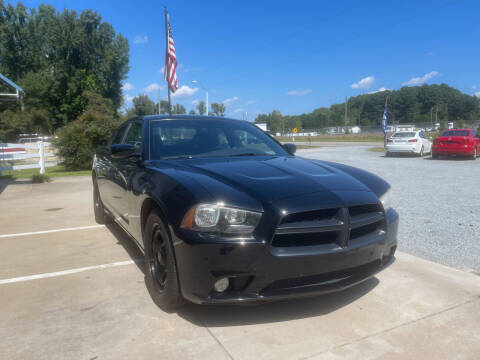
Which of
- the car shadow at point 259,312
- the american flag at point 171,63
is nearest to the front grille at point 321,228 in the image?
the car shadow at point 259,312

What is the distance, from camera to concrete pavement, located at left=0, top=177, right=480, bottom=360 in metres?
2.18

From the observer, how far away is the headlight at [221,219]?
216 cm

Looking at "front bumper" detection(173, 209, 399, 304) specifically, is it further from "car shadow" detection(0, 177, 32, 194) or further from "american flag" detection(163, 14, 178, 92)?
"american flag" detection(163, 14, 178, 92)

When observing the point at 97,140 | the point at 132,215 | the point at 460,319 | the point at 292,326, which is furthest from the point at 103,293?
the point at 97,140

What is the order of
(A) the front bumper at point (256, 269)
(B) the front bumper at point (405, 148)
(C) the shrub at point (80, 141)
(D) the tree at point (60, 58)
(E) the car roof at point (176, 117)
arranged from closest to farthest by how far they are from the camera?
(A) the front bumper at point (256, 269) < (E) the car roof at point (176, 117) < (C) the shrub at point (80, 141) < (B) the front bumper at point (405, 148) < (D) the tree at point (60, 58)

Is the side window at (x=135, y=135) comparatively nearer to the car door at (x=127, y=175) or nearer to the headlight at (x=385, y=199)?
the car door at (x=127, y=175)

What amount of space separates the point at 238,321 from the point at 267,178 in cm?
105

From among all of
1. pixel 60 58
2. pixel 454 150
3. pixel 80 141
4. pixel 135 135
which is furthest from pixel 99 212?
pixel 60 58

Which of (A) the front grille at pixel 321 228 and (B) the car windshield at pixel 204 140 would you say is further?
(B) the car windshield at pixel 204 140

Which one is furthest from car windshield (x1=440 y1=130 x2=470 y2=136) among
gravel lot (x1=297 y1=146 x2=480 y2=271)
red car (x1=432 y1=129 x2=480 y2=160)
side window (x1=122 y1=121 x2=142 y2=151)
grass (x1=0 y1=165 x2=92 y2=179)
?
side window (x1=122 y1=121 x2=142 y2=151)

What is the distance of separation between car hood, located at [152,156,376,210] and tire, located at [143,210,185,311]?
0.47 m

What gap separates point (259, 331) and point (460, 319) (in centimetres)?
148

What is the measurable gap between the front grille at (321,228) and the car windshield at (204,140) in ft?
4.66

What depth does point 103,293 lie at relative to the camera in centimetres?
301
